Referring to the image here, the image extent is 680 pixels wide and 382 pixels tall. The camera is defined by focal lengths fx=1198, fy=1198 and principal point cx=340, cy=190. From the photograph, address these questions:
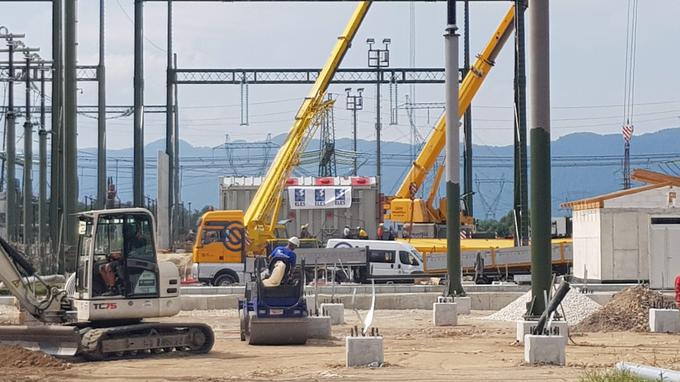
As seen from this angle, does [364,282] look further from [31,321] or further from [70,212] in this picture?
[31,321]

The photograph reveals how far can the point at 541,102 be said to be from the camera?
21.2 metres

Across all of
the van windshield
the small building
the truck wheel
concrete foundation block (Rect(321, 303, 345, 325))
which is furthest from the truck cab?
concrete foundation block (Rect(321, 303, 345, 325))

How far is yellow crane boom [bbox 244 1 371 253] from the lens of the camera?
50625 mm

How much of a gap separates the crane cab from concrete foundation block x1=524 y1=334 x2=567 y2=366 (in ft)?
22.4

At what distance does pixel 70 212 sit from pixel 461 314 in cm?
1102

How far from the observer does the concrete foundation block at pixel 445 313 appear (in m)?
29.3

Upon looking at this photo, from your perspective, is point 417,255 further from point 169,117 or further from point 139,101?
point 169,117

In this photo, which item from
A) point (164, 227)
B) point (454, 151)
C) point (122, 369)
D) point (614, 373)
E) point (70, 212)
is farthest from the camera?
point (164, 227)

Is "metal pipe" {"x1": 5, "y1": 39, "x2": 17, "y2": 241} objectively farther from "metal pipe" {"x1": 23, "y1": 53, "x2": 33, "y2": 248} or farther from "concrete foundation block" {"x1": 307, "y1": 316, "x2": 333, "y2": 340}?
"concrete foundation block" {"x1": 307, "y1": 316, "x2": 333, "y2": 340}

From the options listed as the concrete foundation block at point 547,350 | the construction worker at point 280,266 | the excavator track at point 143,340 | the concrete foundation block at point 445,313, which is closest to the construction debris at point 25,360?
the excavator track at point 143,340

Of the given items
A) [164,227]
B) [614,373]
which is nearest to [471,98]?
[164,227]

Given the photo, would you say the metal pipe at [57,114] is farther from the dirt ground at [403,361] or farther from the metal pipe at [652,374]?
the metal pipe at [652,374]

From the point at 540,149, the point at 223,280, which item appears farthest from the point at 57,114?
the point at 540,149

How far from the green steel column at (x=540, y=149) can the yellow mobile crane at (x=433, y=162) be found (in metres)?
28.9
